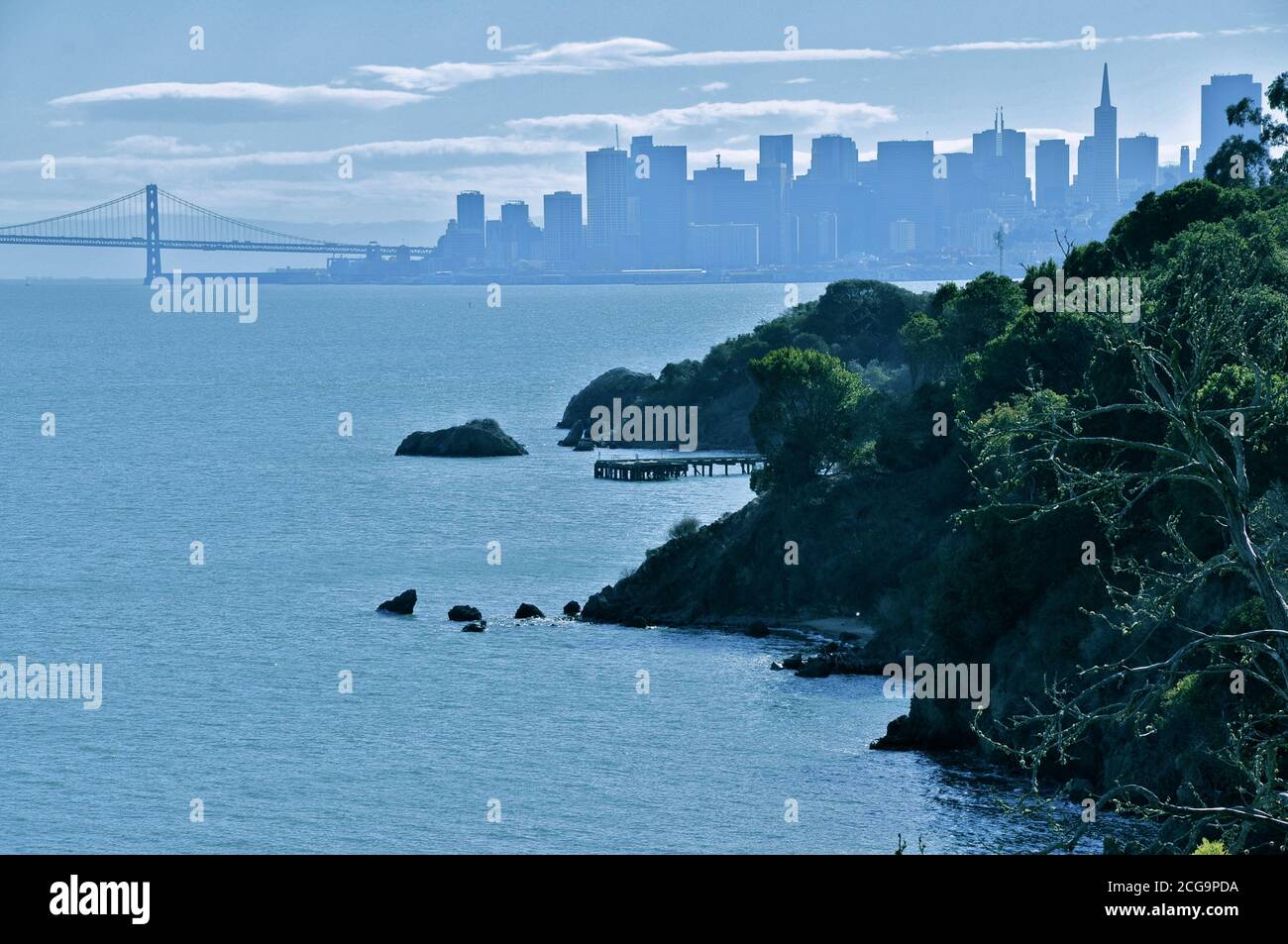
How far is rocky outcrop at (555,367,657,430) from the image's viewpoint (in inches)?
5531

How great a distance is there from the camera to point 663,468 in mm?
114688

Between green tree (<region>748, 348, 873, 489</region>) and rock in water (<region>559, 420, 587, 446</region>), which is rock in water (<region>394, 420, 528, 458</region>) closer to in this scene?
rock in water (<region>559, 420, 587, 446</region>)

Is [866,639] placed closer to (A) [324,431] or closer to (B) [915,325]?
(B) [915,325]

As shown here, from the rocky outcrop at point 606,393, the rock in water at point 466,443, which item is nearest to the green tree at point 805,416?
the rock in water at point 466,443

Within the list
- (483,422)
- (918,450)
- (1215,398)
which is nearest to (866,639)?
(918,450)

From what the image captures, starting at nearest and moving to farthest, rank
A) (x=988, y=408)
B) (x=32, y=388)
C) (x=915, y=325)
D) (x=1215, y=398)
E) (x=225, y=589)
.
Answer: (x=1215, y=398) < (x=988, y=408) < (x=225, y=589) < (x=915, y=325) < (x=32, y=388)

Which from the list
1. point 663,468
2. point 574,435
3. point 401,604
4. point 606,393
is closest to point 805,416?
point 401,604

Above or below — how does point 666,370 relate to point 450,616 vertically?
above

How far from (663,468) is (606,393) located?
29.6 m

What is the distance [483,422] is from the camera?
130750 mm

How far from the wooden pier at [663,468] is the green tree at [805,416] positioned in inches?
1414

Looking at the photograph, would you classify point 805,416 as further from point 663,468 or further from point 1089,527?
point 663,468
